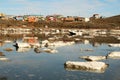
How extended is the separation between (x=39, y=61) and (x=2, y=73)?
430cm

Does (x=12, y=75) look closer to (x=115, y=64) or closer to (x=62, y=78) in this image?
(x=62, y=78)

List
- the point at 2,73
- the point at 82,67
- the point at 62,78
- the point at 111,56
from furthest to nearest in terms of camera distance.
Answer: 1. the point at 111,56
2. the point at 82,67
3. the point at 2,73
4. the point at 62,78

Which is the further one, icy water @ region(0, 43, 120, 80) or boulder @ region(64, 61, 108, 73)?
boulder @ region(64, 61, 108, 73)

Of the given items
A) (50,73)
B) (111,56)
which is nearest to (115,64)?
(111,56)

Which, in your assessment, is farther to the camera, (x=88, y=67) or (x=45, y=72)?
(x=88, y=67)

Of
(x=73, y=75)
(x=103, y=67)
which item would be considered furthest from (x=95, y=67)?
(x=73, y=75)

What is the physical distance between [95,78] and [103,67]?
93.0 inches

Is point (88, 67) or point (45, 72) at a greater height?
point (88, 67)

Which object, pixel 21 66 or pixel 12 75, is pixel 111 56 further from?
pixel 12 75

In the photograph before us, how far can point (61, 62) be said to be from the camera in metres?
17.7

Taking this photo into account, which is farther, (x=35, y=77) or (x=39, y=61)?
(x=39, y=61)

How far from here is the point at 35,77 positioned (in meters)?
13.3

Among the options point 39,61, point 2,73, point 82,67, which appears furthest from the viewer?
point 39,61

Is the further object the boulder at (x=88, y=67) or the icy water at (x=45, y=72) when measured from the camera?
the boulder at (x=88, y=67)
